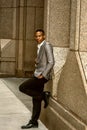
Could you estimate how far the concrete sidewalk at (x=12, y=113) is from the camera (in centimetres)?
694

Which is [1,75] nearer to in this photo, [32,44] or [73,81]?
[32,44]

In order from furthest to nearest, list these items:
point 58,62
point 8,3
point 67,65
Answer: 1. point 8,3
2. point 58,62
3. point 67,65

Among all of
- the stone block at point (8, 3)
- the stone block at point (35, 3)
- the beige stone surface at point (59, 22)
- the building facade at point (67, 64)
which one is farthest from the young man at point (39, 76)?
the stone block at point (8, 3)

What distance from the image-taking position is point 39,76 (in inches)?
250

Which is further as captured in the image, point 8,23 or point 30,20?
point 8,23

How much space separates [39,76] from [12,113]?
1965 mm

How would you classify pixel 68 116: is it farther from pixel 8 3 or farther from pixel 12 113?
pixel 8 3

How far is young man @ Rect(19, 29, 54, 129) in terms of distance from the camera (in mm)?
6246

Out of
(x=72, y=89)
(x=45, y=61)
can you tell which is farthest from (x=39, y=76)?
(x=72, y=89)

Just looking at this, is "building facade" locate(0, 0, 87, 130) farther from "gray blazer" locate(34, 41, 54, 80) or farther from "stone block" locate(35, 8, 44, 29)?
"stone block" locate(35, 8, 44, 29)

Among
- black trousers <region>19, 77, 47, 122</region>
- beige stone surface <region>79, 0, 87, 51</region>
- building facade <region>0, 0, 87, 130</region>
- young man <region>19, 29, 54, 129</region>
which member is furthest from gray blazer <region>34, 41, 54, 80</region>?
beige stone surface <region>79, 0, 87, 51</region>

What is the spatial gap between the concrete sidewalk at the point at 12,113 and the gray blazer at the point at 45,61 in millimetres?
1181

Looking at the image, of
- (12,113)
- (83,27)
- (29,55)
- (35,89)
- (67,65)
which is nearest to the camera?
(83,27)

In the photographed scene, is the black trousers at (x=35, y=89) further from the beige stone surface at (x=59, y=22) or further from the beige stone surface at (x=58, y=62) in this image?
the beige stone surface at (x=59, y=22)
